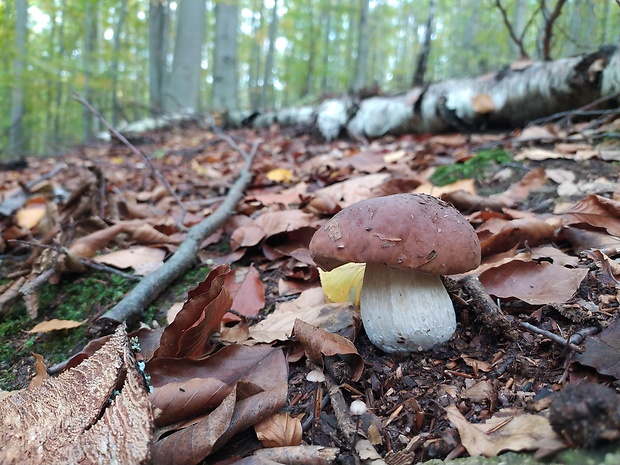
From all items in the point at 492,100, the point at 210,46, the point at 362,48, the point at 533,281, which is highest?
the point at 210,46

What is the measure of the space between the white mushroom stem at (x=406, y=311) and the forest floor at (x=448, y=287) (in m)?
0.06

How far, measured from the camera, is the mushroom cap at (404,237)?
51.2 inches

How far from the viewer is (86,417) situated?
110cm

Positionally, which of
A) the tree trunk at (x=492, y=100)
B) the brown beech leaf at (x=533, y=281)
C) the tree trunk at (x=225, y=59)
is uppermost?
the tree trunk at (x=225, y=59)

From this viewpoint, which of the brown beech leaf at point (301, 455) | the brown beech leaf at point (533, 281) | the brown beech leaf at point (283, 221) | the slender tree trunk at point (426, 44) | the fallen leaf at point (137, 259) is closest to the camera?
the brown beech leaf at point (301, 455)

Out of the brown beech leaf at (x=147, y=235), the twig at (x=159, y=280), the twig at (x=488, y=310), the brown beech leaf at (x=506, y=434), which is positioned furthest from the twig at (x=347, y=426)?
the brown beech leaf at (x=147, y=235)

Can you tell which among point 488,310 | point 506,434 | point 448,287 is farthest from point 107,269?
point 506,434

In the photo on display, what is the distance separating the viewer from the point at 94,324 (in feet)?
5.46

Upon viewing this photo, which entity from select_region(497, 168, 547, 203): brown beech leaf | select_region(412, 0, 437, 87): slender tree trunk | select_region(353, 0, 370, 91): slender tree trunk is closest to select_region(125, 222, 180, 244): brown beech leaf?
select_region(497, 168, 547, 203): brown beech leaf

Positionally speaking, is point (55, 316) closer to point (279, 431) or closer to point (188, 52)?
point (279, 431)

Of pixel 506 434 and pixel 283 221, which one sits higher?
pixel 283 221

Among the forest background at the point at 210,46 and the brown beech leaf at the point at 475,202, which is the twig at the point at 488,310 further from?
the forest background at the point at 210,46

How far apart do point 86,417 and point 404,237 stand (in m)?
1.05

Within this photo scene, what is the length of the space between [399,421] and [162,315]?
4.04ft
